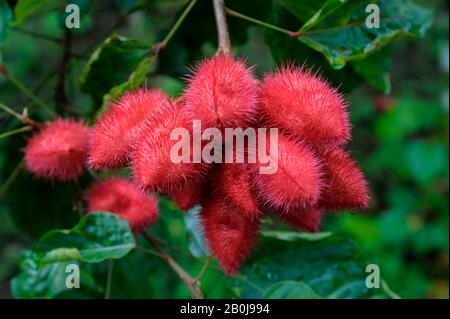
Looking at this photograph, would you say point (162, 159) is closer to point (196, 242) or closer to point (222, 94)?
point (222, 94)

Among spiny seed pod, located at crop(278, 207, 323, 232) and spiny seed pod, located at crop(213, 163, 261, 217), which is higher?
spiny seed pod, located at crop(213, 163, 261, 217)

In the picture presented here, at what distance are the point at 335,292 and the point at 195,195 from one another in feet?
1.49

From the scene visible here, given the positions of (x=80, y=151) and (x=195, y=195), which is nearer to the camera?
(x=195, y=195)

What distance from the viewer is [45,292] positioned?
3.98ft

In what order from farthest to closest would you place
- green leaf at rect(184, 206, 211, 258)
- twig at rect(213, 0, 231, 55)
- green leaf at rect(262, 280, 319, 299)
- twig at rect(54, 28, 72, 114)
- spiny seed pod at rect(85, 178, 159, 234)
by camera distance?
twig at rect(54, 28, 72, 114)
green leaf at rect(184, 206, 211, 258)
spiny seed pod at rect(85, 178, 159, 234)
green leaf at rect(262, 280, 319, 299)
twig at rect(213, 0, 231, 55)

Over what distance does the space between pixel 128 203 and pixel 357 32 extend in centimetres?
50

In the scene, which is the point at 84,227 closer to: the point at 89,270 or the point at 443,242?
the point at 89,270

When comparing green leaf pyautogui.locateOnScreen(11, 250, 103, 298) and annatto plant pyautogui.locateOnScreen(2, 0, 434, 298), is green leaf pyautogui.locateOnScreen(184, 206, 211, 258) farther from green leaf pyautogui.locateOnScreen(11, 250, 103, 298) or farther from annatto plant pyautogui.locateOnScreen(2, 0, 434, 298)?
annatto plant pyautogui.locateOnScreen(2, 0, 434, 298)

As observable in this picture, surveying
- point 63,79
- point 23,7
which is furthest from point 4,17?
point 63,79

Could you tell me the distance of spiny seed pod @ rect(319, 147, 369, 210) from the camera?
34.5 inches

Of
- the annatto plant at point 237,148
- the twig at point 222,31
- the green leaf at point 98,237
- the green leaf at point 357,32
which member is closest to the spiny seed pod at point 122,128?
the annatto plant at point 237,148

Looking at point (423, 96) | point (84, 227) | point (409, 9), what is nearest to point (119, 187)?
point (84, 227)

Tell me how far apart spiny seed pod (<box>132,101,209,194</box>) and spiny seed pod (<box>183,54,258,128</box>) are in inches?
1.0

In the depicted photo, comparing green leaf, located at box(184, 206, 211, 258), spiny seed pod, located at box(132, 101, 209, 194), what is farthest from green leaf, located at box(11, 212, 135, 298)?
spiny seed pod, located at box(132, 101, 209, 194)
